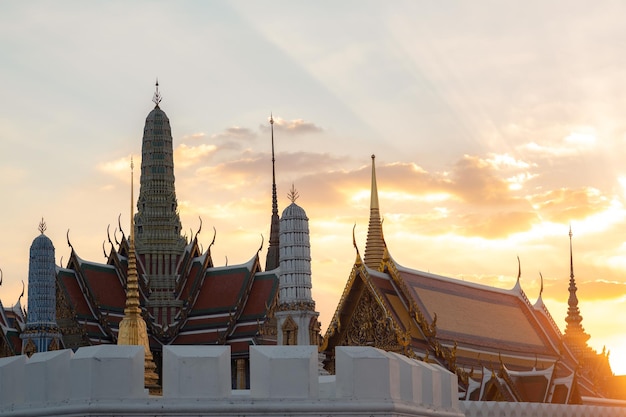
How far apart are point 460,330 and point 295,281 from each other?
12.8m

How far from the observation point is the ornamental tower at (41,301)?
56438 mm

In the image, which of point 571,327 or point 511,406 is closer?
point 511,406

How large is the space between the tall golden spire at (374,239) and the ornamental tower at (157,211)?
599 inches

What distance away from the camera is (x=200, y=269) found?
228 feet

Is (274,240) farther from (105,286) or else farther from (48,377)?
(48,377)

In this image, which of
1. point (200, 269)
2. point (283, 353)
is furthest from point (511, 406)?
point (200, 269)

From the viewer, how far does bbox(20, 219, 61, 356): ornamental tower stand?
185 feet

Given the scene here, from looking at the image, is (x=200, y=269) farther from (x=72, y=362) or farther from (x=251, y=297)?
(x=72, y=362)

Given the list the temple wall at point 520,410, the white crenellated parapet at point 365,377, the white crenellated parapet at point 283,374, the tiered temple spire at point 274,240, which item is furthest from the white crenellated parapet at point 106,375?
the tiered temple spire at point 274,240

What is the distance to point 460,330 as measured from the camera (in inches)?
1989

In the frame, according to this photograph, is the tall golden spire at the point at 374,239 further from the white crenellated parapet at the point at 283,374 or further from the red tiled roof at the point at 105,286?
the white crenellated parapet at the point at 283,374

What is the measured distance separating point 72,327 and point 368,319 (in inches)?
742

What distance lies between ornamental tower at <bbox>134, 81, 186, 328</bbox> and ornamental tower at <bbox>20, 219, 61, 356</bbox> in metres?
11.6

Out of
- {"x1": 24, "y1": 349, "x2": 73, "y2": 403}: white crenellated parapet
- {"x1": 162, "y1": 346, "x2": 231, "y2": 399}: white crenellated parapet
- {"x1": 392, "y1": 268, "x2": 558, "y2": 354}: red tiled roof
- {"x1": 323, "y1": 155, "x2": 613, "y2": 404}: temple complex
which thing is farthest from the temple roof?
{"x1": 162, "y1": 346, "x2": 231, "y2": 399}: white crenellated parapet
